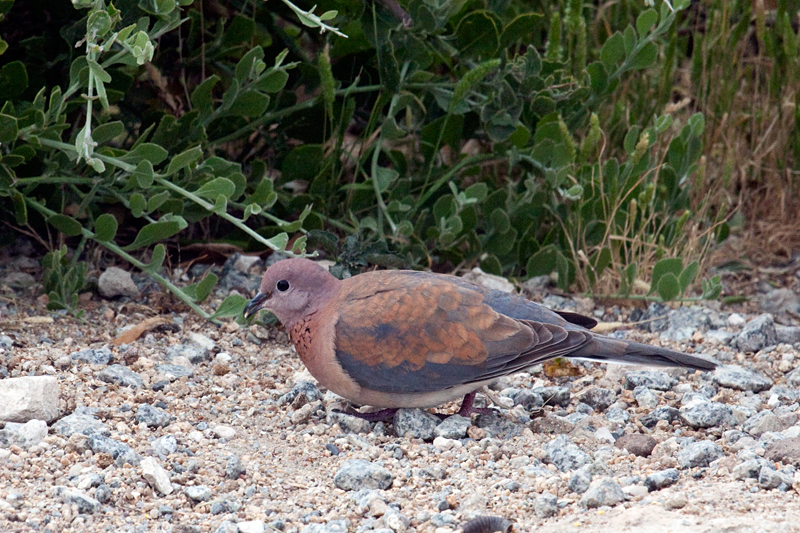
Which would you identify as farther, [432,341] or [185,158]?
[185,158]

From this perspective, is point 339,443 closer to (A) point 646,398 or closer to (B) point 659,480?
(B) point 659,480

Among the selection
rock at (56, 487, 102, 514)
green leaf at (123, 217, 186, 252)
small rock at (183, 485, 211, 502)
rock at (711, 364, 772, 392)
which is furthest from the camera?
green leaf at (123, 217, 186, 252)

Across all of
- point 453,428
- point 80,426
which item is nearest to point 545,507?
point 453,428

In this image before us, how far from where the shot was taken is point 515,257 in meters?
5.06

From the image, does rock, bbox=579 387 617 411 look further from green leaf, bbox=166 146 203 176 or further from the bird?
green leaf, bbox=166 146 203 176

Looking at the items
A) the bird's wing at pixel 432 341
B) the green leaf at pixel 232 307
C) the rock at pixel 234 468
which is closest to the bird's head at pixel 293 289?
the bird's wing at pixel 432 341

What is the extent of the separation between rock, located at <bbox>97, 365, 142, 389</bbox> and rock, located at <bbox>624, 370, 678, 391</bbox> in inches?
77.9

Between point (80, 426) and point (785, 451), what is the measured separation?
2.30m

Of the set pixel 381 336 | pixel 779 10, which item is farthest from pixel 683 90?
pixel 381 336

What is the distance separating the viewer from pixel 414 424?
134 inches

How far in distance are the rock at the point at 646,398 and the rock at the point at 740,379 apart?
362mm

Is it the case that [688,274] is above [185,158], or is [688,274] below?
below

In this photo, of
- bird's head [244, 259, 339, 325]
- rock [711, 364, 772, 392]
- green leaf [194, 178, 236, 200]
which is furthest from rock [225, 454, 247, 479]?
rock [711, 364, 772, 392]

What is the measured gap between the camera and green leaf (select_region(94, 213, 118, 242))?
4.02 metres
